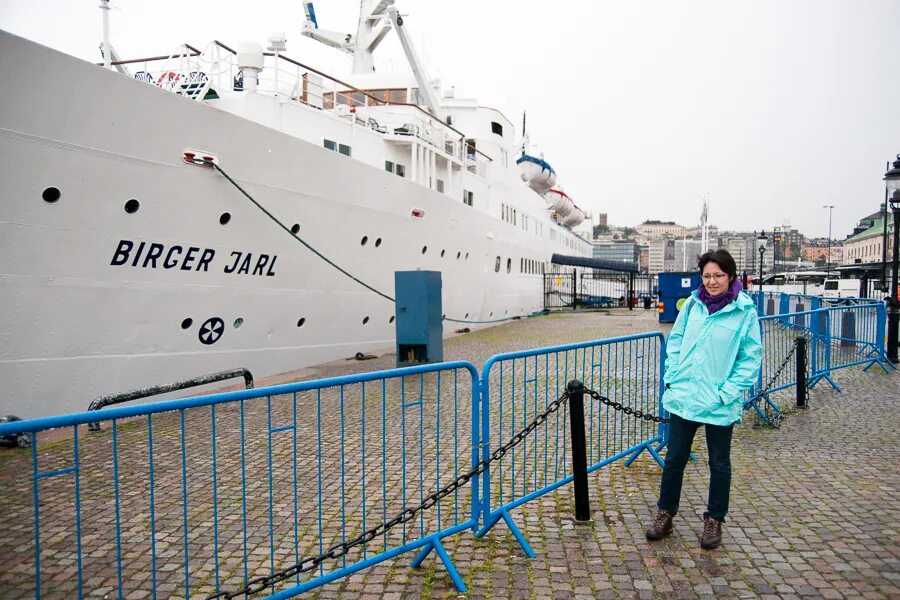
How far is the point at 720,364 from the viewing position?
12.1 feet

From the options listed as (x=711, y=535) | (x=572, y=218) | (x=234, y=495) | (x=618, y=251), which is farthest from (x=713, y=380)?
(x=618, y=251)

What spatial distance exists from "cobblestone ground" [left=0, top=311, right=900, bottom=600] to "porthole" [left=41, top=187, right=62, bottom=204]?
8.44 ft

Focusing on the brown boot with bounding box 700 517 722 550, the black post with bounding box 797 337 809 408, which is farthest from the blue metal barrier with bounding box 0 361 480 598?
the black post with bounding box 797 337 809 408

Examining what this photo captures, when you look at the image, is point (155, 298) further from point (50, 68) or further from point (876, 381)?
point (876, 381)

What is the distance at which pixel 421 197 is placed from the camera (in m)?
13.0

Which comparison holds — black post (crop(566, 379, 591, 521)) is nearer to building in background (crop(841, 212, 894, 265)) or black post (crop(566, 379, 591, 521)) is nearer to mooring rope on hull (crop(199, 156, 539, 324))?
mooring rope on hull (crop(199, 156, 539, 324))

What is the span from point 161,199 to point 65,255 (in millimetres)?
1299

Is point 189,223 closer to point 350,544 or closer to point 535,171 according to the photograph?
point 350,544

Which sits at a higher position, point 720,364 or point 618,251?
point 618,251

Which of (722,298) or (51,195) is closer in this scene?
(722,298)

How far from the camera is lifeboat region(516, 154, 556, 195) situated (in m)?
28.8

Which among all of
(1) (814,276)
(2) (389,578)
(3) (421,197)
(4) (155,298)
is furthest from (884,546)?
(1) (814,276)

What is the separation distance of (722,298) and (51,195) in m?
6.70

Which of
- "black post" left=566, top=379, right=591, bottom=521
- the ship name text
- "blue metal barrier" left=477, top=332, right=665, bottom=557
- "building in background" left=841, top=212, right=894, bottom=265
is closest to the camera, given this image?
"blue metal barrier" left=477, top=332, right=665, bottom=557
